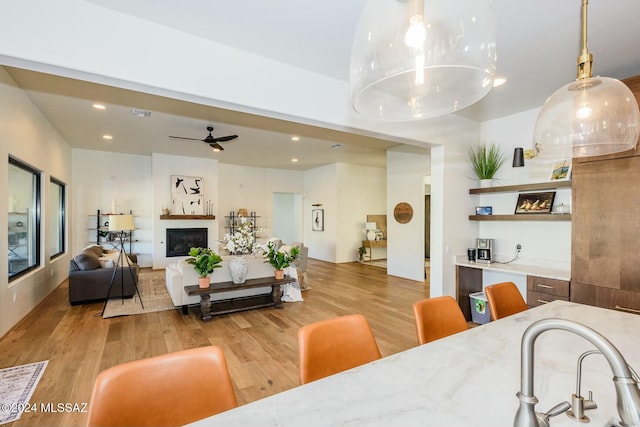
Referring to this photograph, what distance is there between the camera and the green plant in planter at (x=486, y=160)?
14.0ft

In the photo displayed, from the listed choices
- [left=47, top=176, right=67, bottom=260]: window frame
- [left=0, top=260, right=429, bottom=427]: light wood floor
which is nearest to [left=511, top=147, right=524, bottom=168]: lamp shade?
[left=0, top=260, right=429, bottom=427]: light wood floor

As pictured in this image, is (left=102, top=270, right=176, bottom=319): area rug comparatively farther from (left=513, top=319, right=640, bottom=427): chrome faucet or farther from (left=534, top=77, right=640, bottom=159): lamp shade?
(left=534, top=77, right=640, bottom=159): lamp shade

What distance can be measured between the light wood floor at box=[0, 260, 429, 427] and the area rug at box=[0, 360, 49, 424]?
0.22ft

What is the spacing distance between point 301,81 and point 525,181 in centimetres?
319

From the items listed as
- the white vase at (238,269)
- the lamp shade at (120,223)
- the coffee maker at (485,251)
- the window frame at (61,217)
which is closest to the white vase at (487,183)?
the coffee maker at (485,251)

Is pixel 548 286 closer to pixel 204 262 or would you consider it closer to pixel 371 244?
pixel 204 262

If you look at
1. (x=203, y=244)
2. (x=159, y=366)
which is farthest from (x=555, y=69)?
(x=203, y=244)

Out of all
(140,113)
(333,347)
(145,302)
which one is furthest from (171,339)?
(140,113)

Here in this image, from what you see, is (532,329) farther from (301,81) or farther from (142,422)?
(301,81)

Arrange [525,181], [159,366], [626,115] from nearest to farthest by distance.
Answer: [159,366] < [626,115] < [525,181]

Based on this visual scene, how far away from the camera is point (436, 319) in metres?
1.90

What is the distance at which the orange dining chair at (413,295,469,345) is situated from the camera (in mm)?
1812

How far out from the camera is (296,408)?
1016mm

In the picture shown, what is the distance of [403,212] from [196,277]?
4.59 m
